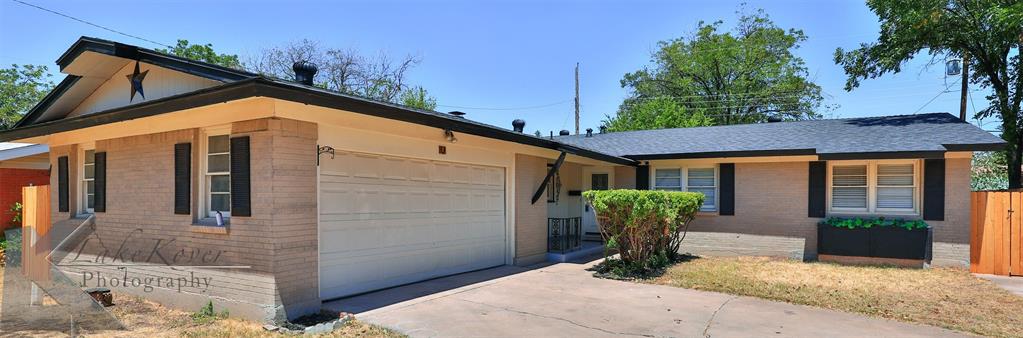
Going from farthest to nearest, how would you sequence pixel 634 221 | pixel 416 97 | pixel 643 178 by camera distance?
1. pixel 416 97
2. pixel 643 178
3. pixel 634 221

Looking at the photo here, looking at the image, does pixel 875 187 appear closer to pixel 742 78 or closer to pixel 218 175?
pixel 218 175

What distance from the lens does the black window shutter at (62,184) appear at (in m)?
9.53

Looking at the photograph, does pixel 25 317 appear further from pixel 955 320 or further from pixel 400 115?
pixel 955 320

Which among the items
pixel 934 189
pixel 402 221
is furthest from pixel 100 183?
pixel 934 189

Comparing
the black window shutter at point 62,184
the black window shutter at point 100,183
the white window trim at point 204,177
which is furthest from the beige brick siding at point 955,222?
the black window shutter at point 62,184

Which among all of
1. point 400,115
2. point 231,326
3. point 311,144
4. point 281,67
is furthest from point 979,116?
point 281,67

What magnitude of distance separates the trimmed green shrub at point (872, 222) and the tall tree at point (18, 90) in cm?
3867

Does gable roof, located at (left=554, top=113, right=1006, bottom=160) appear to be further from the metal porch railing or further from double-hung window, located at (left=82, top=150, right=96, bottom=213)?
double-hung window, located at (left=82, top=150, right=96, bottom=213)

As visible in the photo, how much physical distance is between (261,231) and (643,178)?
10.8m

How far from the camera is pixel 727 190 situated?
13594 mm

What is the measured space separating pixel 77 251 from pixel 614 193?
9075 millimetres

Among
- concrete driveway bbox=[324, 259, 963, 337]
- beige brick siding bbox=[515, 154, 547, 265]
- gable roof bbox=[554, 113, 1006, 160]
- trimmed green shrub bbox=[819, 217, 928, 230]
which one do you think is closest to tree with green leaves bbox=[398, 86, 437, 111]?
gable roof bbox=[554, 113, 1006, 160]

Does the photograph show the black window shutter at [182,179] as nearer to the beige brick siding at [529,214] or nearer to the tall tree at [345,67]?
the beige brick siding at [529,214]

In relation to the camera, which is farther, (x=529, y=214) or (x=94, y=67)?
(x=529, y=214)
